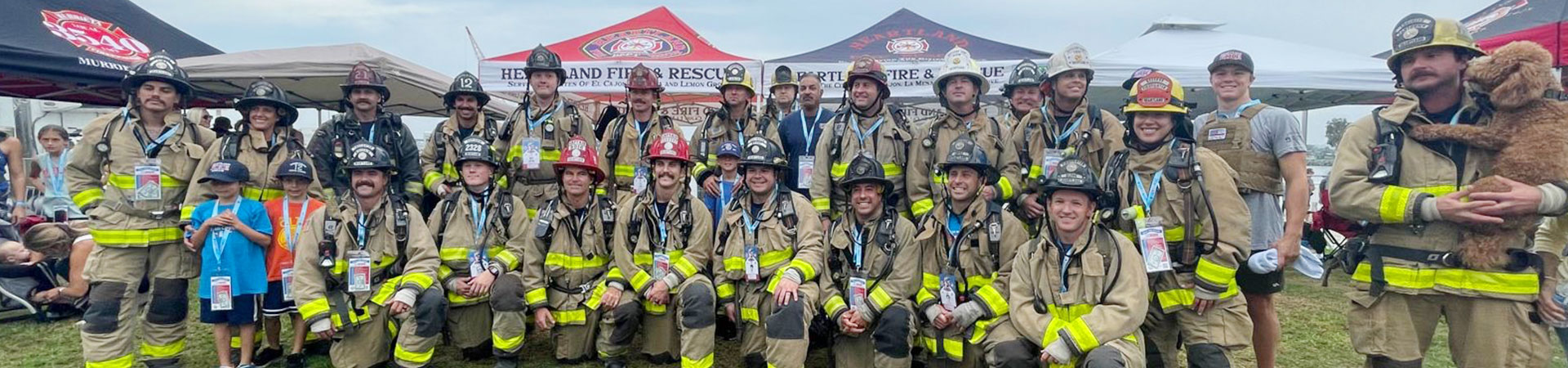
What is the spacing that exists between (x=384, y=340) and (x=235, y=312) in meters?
0.95

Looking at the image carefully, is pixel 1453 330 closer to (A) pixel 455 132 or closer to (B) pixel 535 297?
(B) pixel 535 297

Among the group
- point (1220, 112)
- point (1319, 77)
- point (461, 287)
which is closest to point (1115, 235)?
point (1220, 112)

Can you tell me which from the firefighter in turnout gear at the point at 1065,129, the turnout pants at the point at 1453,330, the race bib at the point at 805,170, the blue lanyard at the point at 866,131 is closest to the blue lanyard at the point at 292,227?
the race bib at the point at 805,170

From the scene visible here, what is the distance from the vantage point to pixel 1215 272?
12.2ft

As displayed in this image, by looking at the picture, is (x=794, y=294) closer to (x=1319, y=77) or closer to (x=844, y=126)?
(x=844, y=126)

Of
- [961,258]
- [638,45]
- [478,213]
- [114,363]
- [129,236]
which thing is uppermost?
[638,45]

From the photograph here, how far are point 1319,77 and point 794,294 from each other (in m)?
8.57

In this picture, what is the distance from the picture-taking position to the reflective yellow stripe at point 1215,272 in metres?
3.72

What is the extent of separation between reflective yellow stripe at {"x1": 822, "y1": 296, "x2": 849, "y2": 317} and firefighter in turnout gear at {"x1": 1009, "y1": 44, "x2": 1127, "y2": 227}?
1450mm

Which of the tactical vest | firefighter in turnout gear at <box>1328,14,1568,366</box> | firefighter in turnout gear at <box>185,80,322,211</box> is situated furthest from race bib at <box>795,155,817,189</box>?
firefighter in turnout gear at <box>185,80,322,211</box>

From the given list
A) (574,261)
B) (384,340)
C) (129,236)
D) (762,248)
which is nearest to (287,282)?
(384,340)

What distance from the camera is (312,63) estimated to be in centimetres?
917

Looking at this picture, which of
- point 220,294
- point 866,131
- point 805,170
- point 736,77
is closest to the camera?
point 220,294

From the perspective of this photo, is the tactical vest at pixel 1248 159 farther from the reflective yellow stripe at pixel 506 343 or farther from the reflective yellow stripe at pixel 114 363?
the reflective yellow stripe at pixel 114 363
